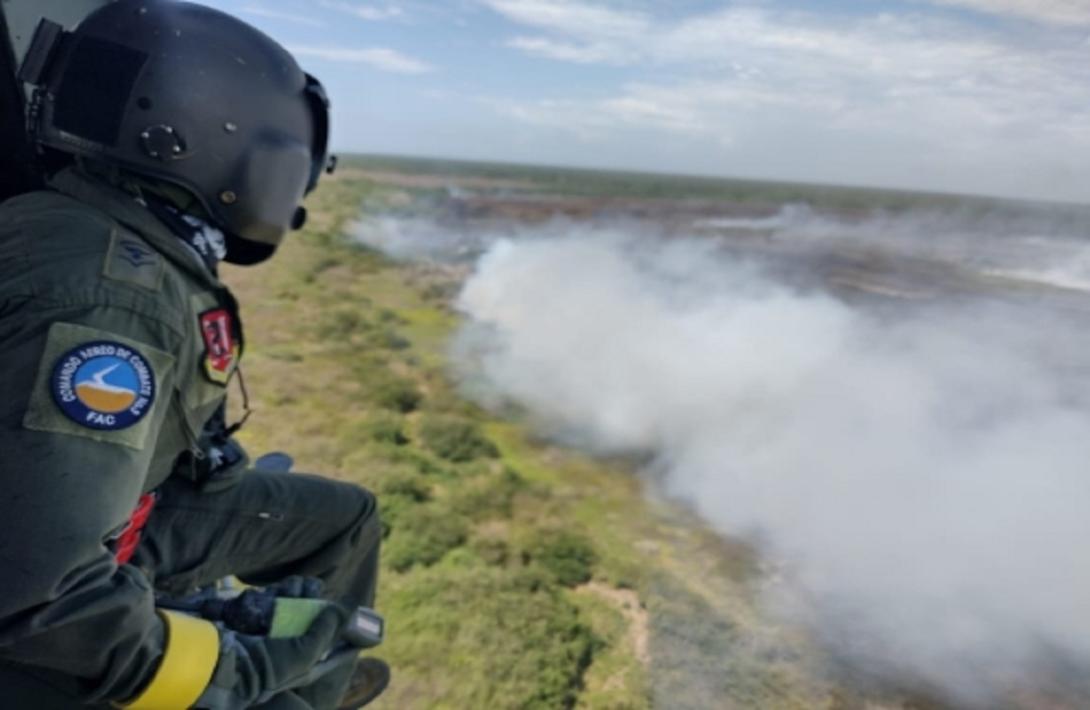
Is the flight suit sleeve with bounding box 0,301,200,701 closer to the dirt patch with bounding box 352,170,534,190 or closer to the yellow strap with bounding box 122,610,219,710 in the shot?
the yellow strap with bounding box 122,610,219,710

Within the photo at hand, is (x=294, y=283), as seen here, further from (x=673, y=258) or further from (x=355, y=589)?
(x=355, y=589)

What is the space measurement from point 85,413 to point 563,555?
4577mm

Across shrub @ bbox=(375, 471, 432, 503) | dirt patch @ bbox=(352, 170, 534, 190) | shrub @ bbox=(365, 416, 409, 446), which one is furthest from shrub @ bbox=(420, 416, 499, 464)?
dirt patch @ bbox=(352, 170, 534, 190)

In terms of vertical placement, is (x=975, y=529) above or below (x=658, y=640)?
above

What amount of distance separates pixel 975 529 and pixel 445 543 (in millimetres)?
3997

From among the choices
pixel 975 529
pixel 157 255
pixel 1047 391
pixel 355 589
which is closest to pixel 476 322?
pixel 1047 391

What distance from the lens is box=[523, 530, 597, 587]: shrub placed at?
5363 mm

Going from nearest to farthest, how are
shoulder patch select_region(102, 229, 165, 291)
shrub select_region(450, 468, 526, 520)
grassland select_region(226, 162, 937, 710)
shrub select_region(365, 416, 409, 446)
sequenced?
shoulder patch select_region(102, 229, 165, 291) → grassland select_region(226, 162, 937, 710) → shrub select_region(450, 468, 526, 520) → shrub select_region(365, 416, 409, 446)

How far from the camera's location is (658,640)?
15.1 ft

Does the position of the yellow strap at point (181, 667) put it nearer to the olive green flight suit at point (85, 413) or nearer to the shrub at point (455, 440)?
the olive green flight suit at point (85, 413)

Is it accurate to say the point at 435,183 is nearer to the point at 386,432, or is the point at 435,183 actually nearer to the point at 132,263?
the point at 386,432

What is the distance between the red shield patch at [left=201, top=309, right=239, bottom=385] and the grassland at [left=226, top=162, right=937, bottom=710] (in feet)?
8.99

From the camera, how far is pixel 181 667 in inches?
60.7

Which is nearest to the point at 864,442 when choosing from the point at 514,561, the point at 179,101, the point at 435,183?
the point at 514,561
